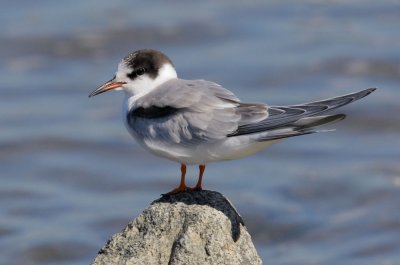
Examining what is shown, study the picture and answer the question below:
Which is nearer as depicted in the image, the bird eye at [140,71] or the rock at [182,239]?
the rock at [182,239]

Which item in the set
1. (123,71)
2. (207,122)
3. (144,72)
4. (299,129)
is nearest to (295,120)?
(299,129)

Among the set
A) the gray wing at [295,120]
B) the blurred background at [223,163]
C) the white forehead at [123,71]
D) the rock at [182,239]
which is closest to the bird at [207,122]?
the gray wing at [295,120]

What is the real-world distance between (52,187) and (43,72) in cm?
365

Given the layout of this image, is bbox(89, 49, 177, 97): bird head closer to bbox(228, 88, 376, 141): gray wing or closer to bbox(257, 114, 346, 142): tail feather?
bbox(228, 88, 376, 141): gray wing

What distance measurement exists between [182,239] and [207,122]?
110 cm

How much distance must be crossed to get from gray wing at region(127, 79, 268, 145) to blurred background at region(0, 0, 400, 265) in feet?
18.7

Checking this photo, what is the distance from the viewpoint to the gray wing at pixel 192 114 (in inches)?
340

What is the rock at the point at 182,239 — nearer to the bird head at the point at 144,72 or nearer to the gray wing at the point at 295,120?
the gray wing at the point at 295,120

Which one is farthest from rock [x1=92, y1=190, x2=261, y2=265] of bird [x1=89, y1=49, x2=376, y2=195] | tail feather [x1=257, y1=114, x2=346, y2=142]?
tail feather [x1=257, y1=114, x2=346, y2=142]

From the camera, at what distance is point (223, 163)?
55.5 feet

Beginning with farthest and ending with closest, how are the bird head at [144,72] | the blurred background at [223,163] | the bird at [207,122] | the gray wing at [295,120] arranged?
the blurred background at [223,163]
the bird head at [144,72]
the bird at [207,122]
the gray wing at [295,120]

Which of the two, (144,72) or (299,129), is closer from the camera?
(299,129)

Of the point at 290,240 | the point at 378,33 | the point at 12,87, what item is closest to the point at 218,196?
the point at 290,240

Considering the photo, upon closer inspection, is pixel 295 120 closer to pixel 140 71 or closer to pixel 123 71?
pixel 140 71
